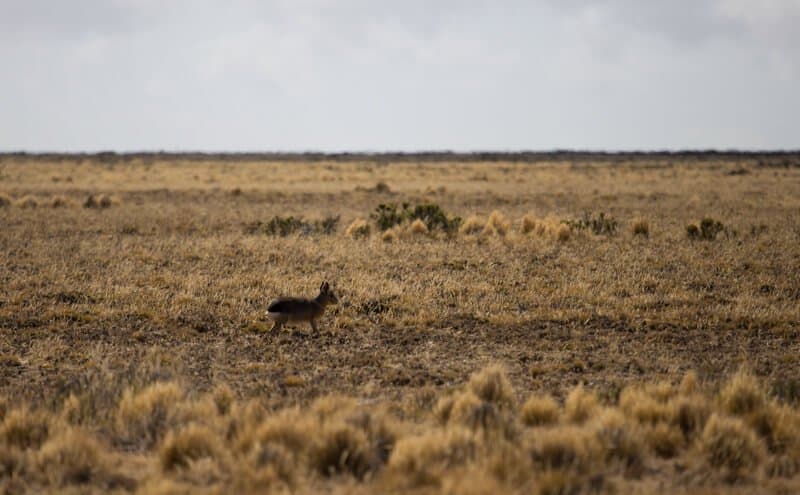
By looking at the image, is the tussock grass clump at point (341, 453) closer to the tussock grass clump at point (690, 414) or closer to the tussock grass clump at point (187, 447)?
the tussock grass clump at point (187, 447)

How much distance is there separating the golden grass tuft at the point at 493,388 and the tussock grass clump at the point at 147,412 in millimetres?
2869

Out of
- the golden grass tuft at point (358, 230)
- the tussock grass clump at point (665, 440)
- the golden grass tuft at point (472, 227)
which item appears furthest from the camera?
the golden grass tuft at point (472, 227)

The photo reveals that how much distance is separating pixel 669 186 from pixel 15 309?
41958 mm

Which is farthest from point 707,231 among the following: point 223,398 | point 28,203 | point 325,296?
point 28,203

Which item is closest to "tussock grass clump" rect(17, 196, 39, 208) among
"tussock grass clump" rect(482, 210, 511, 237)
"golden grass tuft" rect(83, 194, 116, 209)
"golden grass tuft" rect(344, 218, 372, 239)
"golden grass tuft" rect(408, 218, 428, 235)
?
"golden grass tuft" rect(83, 194, 116, 209)

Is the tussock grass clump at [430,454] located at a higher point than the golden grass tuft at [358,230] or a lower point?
lower

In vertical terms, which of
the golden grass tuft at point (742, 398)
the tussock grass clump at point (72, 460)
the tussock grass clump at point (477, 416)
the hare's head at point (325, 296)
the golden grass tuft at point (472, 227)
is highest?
the golden grass tuft at point (472, 227)

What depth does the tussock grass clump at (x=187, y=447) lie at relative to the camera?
18.8 feet

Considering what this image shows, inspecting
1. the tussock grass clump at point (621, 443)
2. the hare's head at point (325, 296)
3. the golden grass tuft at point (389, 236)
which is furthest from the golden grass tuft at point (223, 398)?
the golden grass tuft at point (389, 236)

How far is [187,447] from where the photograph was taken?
5.79m

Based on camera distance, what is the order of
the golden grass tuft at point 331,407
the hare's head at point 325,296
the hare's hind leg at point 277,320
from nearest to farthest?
the golden grass tuft at point 331,407, the hare's hind leg at point 277,320, the hare's head at point 325,296

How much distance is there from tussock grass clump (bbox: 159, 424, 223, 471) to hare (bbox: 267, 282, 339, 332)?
165 inches

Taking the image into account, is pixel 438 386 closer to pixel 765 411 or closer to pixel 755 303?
pixel 765 411

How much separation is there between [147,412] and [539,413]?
3.53 m
